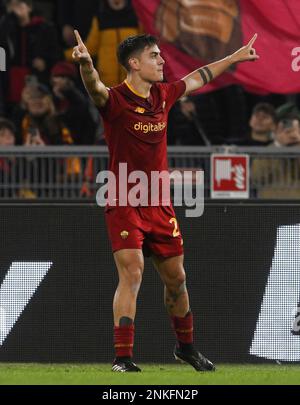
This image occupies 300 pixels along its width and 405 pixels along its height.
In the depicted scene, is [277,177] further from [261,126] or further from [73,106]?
[73,106]

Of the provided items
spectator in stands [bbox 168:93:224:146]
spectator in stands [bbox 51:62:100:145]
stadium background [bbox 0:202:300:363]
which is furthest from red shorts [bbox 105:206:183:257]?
spectator in stands [bbox 51:62:100:145]

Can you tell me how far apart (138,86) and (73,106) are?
4620mm

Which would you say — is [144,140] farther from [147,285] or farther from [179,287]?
[147,285]

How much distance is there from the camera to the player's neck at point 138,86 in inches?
428

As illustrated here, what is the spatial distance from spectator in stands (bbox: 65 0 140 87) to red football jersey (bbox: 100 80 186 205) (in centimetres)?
424

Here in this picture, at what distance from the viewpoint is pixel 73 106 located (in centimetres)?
1546

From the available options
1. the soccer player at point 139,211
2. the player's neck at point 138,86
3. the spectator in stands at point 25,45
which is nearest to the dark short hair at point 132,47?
the soccer player at point 139,211

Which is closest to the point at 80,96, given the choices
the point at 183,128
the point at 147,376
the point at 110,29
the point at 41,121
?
the point at 41,121

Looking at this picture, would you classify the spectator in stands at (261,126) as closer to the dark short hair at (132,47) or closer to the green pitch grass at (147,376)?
the green pitch grass at (147,376)

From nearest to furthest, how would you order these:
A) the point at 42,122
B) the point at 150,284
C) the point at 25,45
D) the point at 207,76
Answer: the point at 207,76
the point at 150,284
the point at 42,122
the point at 25,45

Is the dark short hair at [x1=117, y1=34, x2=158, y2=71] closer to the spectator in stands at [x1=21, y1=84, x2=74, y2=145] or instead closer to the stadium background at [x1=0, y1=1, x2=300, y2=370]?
the stadium background at [x1=0, y1=1, x2=300, y2=370]

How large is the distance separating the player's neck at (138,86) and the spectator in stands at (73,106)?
4245 millimetres

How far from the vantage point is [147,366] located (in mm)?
12133
